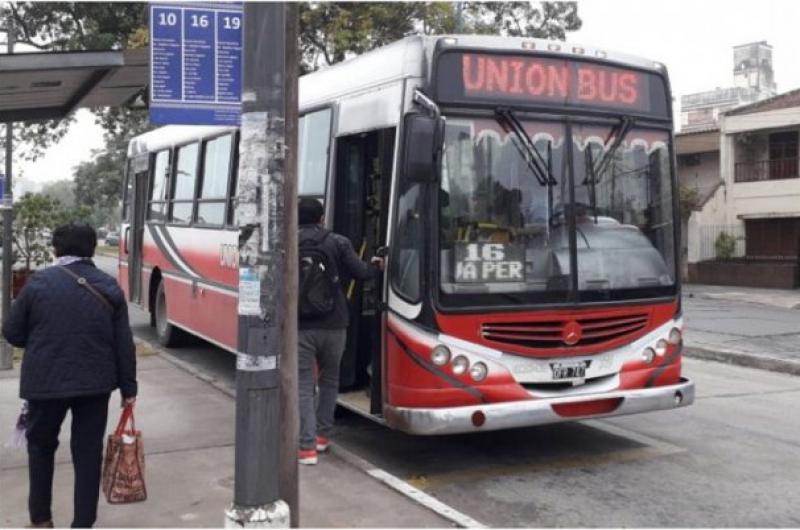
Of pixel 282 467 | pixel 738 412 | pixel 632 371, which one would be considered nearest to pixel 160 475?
pixel 282 467

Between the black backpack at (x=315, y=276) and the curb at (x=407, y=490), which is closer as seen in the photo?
the curb at (x=407, y=490)

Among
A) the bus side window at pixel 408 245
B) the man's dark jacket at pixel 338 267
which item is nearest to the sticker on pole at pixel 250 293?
the bus side window at pixel 408 245

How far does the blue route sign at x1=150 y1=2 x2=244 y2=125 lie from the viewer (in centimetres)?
498

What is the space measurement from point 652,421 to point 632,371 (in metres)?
1.70

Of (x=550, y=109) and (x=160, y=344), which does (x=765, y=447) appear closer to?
(x=550, y=109)

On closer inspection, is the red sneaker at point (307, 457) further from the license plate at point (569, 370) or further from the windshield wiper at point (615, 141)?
the windshield wiper at point (615, 141)

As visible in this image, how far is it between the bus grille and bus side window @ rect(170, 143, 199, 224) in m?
5.46

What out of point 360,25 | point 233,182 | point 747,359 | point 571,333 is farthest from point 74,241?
point 360,25

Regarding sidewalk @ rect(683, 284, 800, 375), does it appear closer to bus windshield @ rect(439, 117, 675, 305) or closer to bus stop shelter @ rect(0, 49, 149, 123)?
bus windshield @ rect(439, 117, 675, 305)

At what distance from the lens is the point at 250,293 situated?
4.02 metres

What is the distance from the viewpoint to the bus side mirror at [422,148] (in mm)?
5516

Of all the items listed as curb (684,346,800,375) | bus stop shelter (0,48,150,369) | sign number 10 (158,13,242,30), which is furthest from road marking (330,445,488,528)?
curb (684,346,800,375)

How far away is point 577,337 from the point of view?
19.9ft

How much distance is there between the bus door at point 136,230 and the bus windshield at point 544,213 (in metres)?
7.82
